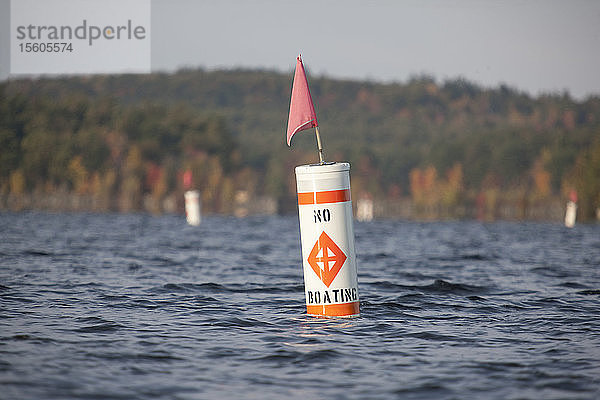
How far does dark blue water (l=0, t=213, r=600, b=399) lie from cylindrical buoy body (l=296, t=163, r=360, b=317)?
23.0 inches

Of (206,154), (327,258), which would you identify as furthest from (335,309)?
(206,154)

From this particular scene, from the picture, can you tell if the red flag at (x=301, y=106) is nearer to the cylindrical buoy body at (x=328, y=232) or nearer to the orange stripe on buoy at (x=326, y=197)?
the cylindrical buoy body at (x=328, y=232)

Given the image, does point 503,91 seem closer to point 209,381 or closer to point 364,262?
point 364,262

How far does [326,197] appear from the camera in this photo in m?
12.3

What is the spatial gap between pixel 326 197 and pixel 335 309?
1.68m

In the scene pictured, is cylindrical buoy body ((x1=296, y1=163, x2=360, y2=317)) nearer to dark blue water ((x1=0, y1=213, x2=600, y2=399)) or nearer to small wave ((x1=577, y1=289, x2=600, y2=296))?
dark blue water ((x1=0, y1=213, x2=600, y2=399))

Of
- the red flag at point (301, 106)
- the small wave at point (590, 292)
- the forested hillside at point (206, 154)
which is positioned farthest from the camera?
the forested hillside at point (206, 154)

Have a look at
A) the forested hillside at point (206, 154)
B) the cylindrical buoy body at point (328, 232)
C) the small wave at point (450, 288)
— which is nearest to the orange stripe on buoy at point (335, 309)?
the cylindrical buoy body at point (328, 232)

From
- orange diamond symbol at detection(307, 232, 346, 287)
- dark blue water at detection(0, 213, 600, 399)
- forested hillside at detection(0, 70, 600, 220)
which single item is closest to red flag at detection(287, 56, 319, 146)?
orange diamond symbol at detection(307, 232, 346, 287)

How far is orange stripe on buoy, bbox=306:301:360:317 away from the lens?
41.2 feet

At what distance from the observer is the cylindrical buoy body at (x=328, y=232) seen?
12.3m

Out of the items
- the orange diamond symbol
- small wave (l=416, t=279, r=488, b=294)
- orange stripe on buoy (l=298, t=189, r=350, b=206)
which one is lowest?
small wave (l=416, t=279, r=488, b=294)

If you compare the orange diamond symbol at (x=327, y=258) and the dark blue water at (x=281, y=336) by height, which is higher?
the orange diamond symbol at (x=327, y=258)

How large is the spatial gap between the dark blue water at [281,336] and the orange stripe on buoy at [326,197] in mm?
1837
